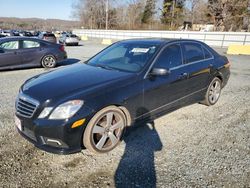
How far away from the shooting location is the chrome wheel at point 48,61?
952 cm

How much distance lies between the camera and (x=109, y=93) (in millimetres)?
3020

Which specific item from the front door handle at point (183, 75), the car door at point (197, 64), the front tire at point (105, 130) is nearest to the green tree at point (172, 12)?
the car door at point (197, 64)

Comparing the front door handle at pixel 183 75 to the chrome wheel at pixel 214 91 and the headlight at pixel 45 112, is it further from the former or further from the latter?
the headlight at pixel 45 112

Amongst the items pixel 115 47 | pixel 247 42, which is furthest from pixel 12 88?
pixel 247 42

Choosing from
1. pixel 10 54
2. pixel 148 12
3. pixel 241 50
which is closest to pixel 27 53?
pixel 10 54

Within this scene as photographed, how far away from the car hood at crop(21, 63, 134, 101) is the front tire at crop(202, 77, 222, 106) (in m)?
2.34

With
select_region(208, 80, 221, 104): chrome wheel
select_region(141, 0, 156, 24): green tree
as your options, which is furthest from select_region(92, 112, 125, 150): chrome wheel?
select_region(141, 0, 156, 24): green tree

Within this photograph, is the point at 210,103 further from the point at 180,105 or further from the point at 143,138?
the point at 143,138

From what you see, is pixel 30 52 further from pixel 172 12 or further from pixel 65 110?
pixel 172 12

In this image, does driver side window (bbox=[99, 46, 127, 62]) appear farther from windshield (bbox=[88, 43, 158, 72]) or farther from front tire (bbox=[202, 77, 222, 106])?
front tire (bbox=[202, 77, 222, 106])

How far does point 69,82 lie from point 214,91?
3.42m

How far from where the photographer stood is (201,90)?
183 inches

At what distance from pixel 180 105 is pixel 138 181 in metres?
2.04

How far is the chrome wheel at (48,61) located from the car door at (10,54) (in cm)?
101
